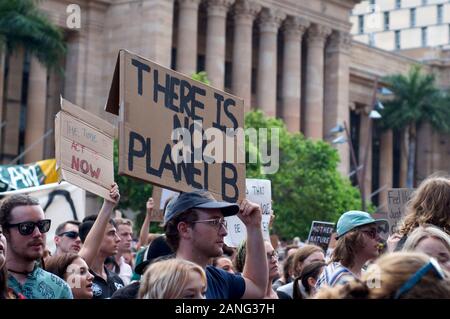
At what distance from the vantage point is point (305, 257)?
9430mm

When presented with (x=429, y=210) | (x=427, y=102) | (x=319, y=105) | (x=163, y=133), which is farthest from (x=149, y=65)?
(x=427, y=102)

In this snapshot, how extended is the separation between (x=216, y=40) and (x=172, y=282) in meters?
44.5

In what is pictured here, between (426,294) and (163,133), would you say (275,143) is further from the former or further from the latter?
(426,294)

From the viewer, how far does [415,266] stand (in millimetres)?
3914

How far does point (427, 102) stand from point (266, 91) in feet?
47.3

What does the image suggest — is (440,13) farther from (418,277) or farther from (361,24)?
(418,277)

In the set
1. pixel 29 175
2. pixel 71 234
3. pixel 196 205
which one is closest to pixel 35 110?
pixel 29 175

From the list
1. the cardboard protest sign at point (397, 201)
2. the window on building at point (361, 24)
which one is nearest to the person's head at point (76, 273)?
the cardboard protest sign at point (397, 201)

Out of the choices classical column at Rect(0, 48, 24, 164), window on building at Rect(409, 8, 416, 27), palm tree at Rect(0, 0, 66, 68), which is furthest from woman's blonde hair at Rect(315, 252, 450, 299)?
window on building at Rect(409, 8, 416, 27)

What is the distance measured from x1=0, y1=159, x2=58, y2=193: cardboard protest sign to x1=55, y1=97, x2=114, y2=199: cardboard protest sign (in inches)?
530

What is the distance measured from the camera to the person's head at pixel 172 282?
4.59 metres

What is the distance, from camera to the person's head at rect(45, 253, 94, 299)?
23.2ft

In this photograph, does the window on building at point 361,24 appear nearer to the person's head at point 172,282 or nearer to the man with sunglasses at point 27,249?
the man with sunglasses at point 27,249
